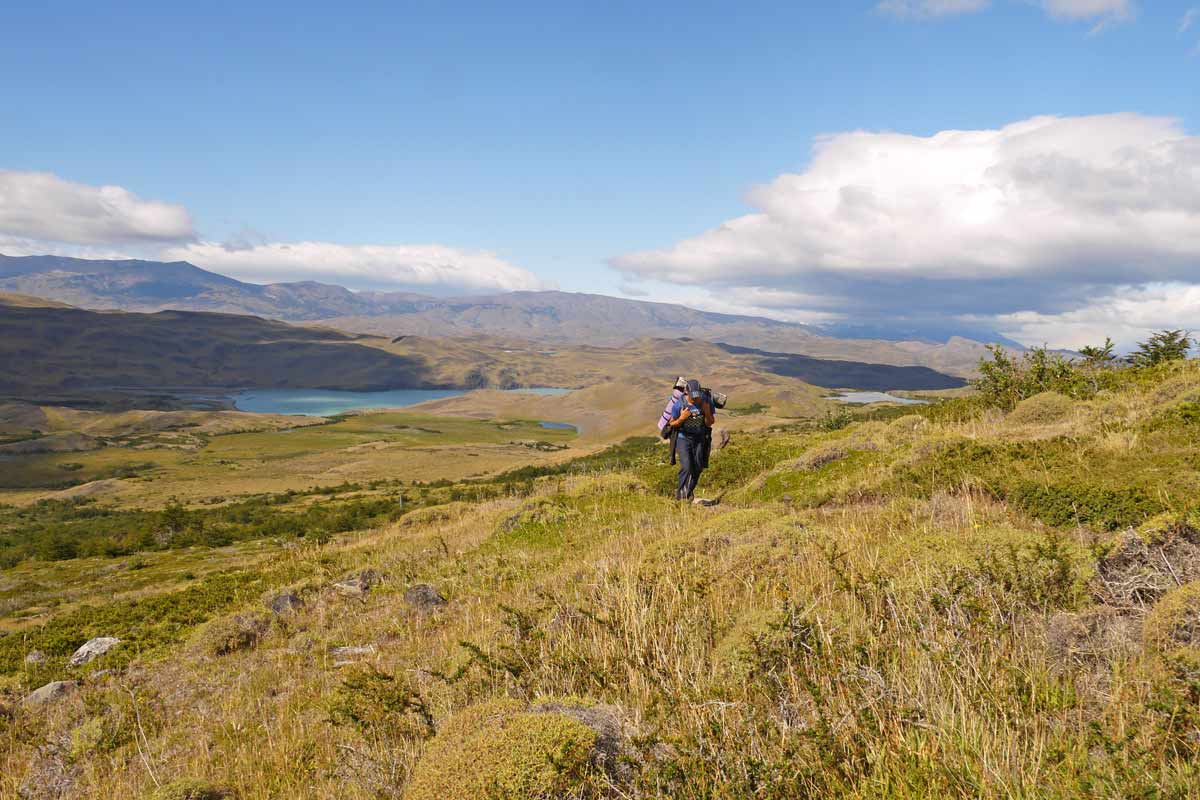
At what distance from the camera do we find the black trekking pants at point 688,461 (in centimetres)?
1488

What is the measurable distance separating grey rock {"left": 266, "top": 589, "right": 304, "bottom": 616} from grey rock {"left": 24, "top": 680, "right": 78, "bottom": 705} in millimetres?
2898

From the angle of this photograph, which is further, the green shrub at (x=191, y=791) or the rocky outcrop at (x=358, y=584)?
the rocky outcrop at (x=358, y=584)

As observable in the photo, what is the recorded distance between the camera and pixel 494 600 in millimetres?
9062

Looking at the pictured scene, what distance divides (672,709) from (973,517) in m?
6.24

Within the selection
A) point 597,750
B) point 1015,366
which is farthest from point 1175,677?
point 1015,366

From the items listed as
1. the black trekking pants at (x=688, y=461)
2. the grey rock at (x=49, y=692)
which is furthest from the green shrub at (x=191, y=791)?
the black trekking pants at (x=688, y=461)

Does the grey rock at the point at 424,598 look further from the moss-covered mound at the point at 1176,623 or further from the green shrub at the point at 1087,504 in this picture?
the green shrub at the point at 1087,504

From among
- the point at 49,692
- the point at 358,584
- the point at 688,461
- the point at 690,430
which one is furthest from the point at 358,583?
the point at 690,430

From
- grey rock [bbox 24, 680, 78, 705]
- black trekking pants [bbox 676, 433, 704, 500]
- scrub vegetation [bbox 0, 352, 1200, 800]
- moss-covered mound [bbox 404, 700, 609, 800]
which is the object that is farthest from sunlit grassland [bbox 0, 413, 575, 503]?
moss-covered mound [bbox 404, 700, 609, 800]

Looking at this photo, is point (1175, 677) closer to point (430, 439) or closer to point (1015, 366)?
point (1015, 366)

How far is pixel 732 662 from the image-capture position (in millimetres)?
4613

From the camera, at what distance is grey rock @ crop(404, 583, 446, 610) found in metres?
9.62

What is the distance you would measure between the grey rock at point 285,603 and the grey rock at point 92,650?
299cm

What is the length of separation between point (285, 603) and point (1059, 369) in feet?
89.3
